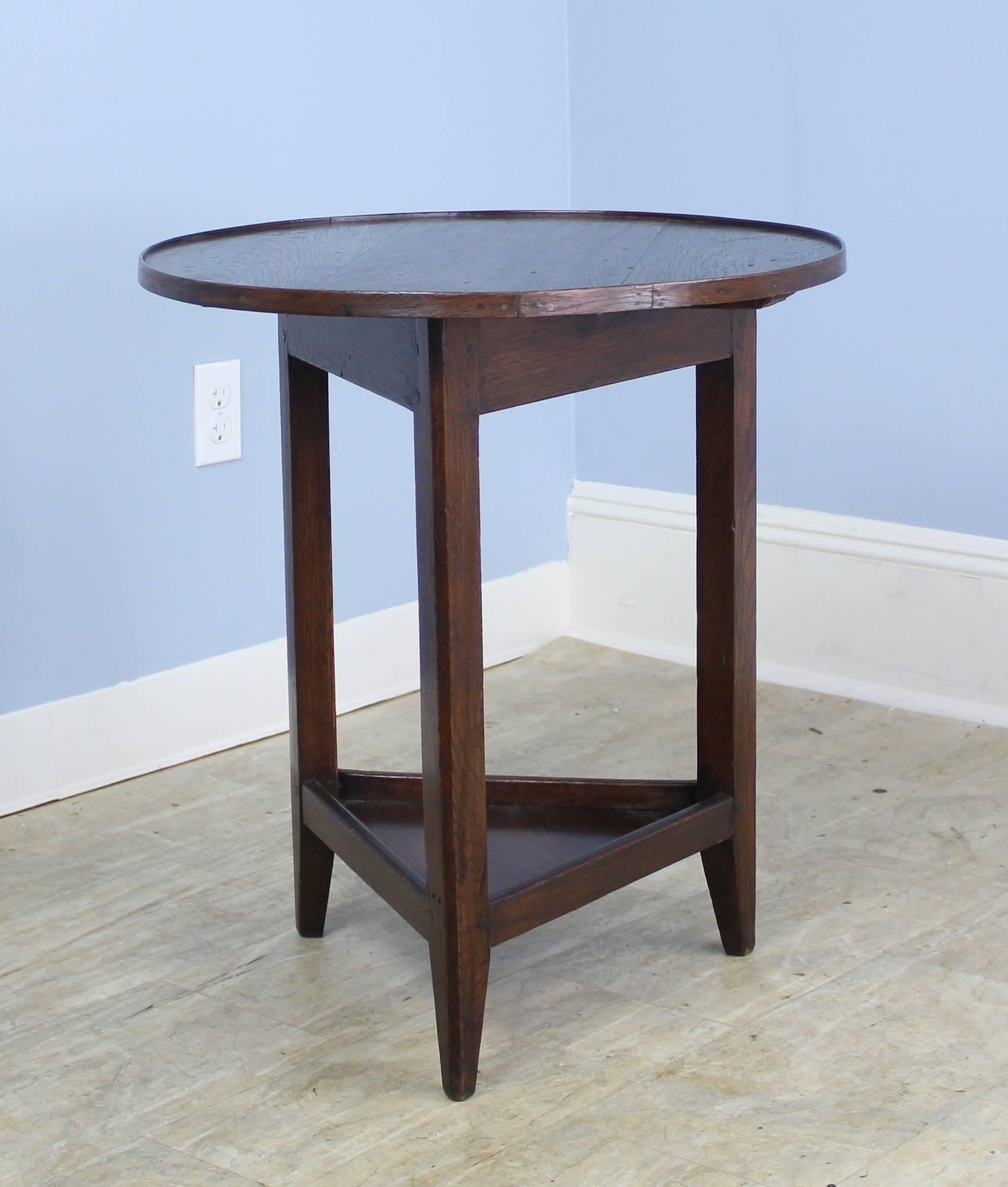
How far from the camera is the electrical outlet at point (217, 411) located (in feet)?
5.94

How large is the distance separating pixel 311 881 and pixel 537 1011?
244mm

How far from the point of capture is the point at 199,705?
1.86 metres

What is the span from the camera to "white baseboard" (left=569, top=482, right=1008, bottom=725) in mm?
1915

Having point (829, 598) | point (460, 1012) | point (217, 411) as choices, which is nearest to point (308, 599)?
point (460, 1012)

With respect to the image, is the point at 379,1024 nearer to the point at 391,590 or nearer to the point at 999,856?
the point at 999,856

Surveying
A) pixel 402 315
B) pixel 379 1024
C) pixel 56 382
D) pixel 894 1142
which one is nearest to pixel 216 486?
pixel 56 382

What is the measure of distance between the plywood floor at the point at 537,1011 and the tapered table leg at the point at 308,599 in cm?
A: 9

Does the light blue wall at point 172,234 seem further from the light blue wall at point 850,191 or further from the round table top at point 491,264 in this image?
the round table top at point 491,264

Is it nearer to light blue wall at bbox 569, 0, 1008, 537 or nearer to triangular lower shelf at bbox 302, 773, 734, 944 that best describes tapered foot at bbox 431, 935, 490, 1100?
triangular lower shelf at bbox 302, 773, 734, 944

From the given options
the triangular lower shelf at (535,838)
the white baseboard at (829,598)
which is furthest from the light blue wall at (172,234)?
the triangular lower shelf at (535,838)

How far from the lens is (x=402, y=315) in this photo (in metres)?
0.98

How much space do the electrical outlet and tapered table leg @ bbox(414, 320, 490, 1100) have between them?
77 centimetres

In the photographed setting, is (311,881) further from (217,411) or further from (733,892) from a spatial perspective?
(217,411)

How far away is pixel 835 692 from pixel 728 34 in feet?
2.77
